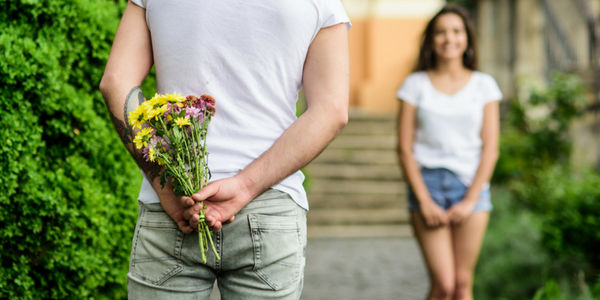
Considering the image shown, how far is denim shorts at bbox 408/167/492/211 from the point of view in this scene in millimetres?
3904

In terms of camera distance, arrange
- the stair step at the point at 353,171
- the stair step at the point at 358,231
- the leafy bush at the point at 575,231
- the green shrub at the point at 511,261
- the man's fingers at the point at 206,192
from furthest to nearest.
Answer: the stair step at the point at 353,171, the stair step at the point at 358,231, the green shrub at the point at 511,261, the leafy bush at the point at 575,231, the man's fingers at the point at 206,192

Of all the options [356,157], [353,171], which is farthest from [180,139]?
[356,157]

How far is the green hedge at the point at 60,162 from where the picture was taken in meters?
2.84

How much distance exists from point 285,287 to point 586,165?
6593 mm

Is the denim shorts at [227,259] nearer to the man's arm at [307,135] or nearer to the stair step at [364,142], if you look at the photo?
the man's arm at [307,135]

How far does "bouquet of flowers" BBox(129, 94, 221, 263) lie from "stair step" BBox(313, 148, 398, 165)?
8.18m

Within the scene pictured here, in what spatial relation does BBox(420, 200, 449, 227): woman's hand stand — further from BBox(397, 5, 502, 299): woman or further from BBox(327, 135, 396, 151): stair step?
BBox(327, 135, 396, 151): stair step

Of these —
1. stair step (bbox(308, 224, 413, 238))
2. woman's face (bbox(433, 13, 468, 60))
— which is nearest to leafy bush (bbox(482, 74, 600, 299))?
stair step (bbox(308, 224, 413, 238))

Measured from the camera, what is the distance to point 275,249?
1.75 metres

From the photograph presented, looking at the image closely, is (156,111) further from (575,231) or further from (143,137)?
(575,231)

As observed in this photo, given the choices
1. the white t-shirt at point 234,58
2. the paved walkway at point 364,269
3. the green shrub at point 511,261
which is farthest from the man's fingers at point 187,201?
the green shrub at point 511,261

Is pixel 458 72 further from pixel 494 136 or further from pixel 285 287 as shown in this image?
pixel 285 287

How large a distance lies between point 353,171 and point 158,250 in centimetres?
808

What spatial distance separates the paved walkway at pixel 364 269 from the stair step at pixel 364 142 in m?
2.39
